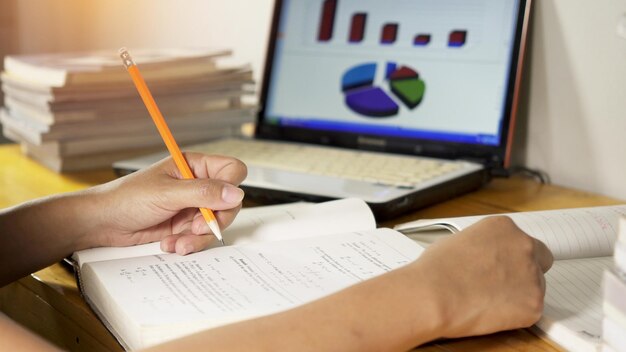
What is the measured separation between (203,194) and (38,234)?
0.17 meters

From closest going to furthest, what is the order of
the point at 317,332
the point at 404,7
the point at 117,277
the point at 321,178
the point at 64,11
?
the point at 317,332, the point at 117,277, the point at 321,178, the point at 404,7, the point at 64,11

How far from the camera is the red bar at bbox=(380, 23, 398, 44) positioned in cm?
125

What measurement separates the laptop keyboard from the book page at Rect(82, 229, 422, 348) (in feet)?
0.84

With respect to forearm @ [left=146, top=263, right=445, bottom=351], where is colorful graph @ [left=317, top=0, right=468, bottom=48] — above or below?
above

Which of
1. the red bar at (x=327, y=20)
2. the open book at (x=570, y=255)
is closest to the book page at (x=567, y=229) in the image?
the open book at (x=570, y=255)

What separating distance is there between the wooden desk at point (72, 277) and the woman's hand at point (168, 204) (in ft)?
0.22

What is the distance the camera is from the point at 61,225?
32.0 inches

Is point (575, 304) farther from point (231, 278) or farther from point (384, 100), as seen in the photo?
point (384, 100)

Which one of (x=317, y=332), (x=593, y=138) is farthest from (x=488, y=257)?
(x=593, y=138)

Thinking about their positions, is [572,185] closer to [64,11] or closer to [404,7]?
[404,7]

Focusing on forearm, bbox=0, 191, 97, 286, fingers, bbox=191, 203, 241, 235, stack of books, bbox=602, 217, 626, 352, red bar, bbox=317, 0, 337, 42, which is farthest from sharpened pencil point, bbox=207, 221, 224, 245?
red bar, bbox=317, 0, 337, 42

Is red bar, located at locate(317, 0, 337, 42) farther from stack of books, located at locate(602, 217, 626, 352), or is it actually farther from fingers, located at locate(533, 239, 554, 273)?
stack of books, located at locate(602, 217, 626, 352)

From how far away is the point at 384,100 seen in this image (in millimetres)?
1242

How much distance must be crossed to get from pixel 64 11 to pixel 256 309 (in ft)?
5.79
